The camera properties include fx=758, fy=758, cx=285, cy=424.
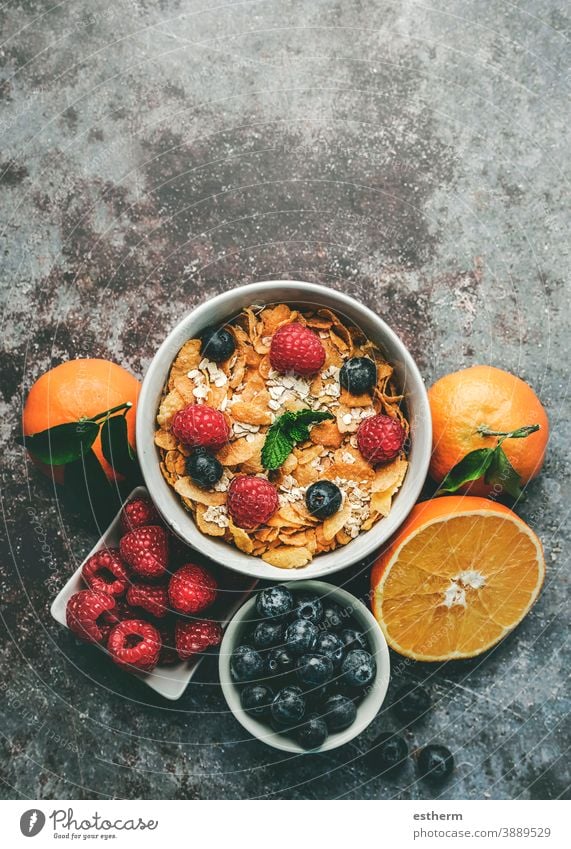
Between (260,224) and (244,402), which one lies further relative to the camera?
(260,224)

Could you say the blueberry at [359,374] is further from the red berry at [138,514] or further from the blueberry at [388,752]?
the blueberry at [388,752]

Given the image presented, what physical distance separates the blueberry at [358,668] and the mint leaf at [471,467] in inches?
17.1

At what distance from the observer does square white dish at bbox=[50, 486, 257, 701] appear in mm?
1790

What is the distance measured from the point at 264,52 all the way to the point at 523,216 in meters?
0.82

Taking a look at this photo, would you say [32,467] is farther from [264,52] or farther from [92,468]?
[264,52]

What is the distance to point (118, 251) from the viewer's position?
201 centimetres

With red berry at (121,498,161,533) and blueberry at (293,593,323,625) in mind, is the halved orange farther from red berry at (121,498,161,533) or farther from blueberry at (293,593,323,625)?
red berry at (121,498,161,533)

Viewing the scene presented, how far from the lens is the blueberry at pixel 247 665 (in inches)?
67.7

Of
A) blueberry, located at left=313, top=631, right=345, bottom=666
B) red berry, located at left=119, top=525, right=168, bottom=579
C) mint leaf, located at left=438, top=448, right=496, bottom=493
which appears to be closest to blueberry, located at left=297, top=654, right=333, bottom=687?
blueberry, located at left=313, top=631, right=345, bottom=666

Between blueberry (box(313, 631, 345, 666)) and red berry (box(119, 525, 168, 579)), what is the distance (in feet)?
1.31

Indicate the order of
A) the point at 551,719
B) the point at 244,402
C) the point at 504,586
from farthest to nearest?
1. the point at 551,719
2. the point at 504,586
3. the point at 244,402

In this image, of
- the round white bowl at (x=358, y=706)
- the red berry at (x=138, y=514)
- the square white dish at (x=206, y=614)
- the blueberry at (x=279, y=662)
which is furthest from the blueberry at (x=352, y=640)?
the red berry at (x=138, y=514)

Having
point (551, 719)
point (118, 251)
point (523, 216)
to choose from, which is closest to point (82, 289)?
point (118, 251)

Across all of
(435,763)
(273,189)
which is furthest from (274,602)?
(273,189)
